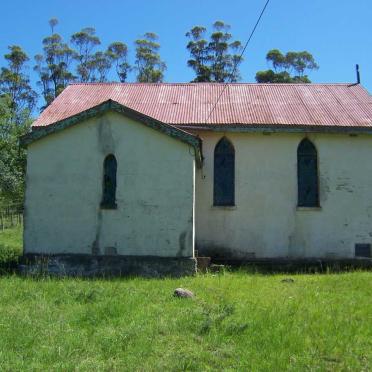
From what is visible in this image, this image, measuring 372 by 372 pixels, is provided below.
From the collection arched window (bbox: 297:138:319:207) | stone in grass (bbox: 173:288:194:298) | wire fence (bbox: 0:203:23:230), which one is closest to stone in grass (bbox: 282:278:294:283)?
stone in grass (bbox: 173:288:194:298)

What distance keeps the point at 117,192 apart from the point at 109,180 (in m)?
0.45

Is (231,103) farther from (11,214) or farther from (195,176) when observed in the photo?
(11,214)

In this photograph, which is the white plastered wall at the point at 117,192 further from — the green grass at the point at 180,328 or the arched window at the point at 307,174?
the arched window at the point at 307,174

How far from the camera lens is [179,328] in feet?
23.7

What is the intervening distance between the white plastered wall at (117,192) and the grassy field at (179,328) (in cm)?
220

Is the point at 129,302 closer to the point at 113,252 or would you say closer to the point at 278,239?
the point at 113,252

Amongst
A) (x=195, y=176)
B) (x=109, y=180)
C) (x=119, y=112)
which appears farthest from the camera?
(x=195, y=176)

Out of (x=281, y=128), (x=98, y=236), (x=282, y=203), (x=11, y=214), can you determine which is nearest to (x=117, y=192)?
(x=98, y=236)

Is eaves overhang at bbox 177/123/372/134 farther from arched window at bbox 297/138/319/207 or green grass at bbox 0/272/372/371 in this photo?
green grass at bbox 0/272/372/371

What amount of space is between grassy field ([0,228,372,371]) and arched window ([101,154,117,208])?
9.62 feet

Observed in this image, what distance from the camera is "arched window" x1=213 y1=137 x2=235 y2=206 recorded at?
52.2 feet

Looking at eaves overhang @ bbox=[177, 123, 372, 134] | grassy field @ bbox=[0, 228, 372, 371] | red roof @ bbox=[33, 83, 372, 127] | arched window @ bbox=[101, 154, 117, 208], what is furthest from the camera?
red roof @ bbox=[33, 83, 372, 127]

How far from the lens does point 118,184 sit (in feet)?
42.7

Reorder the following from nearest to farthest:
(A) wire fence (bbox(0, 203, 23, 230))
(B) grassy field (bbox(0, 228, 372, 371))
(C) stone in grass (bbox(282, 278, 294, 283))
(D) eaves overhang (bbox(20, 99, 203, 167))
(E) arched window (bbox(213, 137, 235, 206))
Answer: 1. (B) grassy field (bbox(0, 228, 372, 371))
2. (C) stone in grass (bbox(282, 278, 294, 283))
3. (D) eaves overhang (bbox(20, 99, 203, 167))
4. (E) arched window (bbox(213, 137, 235, 206))
5. (A) wire fence (bbox(0, 203, 23, 230))
